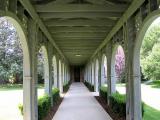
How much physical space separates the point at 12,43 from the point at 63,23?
92.2 feet

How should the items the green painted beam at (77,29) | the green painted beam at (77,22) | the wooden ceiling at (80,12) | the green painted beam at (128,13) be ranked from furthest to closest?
1. the green painted beam at (77,29)
2. the green painted beam at (77,22)
3. the wooden ceiling at (80,12)
4. the green painted beam at (128,13)

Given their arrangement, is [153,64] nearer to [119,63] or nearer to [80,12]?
[119,63]

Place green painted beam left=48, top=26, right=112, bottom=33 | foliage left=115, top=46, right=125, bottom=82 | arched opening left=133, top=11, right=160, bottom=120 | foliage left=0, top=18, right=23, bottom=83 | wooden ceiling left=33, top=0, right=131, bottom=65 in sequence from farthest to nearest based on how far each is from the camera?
1. foliage left=115, top=46, right=125, bottom=82
2. foliage left=0, top=18, right=23, bottom=83
3. green painted beam left=48, top=26, right=112, bottom=33
4. arched opening left=133, top=11, right=160, bottom=120
5. wooden ceiling left=33, top=0, right=131, bottom=65

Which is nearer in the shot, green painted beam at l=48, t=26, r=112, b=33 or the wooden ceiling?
the wooden ceiling

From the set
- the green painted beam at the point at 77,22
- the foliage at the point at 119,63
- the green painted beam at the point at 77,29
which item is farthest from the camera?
the foliage at the point at 119,63

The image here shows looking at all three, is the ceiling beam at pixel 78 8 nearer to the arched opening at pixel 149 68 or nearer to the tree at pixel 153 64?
the arched opening at pixel 149 68

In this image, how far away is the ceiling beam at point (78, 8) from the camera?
844cm

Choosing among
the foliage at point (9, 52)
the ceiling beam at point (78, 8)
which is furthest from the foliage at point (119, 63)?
the ceiling beam at point (78, 8)

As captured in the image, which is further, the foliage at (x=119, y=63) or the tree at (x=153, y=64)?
the foliage at (x=119, y=63)

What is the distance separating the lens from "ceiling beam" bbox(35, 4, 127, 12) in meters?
8.44

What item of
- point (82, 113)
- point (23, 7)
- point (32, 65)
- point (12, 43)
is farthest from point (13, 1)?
point (12, 43)

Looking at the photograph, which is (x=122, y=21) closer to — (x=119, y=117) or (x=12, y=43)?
(x=119, y=117)

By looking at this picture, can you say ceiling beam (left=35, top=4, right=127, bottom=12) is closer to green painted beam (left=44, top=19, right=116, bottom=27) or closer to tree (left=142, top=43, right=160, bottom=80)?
green painted beam (left=44, top=19, right=116, bottom=27)

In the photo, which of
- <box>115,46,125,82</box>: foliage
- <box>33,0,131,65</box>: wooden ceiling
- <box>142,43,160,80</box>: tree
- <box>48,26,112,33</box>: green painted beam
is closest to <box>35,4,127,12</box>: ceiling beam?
<box>33,0,131,65</box>: wooden ceiling
